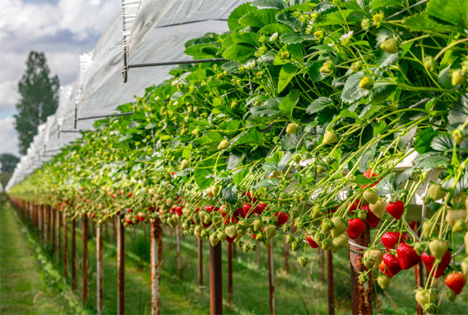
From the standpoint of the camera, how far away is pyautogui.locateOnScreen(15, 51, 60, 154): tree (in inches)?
1309

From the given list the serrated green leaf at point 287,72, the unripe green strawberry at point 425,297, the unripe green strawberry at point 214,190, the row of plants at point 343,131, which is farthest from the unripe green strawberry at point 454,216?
the unripe green strawberry at point 214,190

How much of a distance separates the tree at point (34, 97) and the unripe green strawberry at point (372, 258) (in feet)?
116

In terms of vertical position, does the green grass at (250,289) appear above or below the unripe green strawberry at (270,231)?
below

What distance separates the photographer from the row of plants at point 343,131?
0.68 metres

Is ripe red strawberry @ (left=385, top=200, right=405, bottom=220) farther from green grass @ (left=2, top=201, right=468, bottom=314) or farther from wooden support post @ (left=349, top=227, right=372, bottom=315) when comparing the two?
green grass @ (left=2, top=201, right=468, bottom=314)

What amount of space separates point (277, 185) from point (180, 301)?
599 cm

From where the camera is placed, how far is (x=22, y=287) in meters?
8.36

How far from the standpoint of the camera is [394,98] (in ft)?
2.86

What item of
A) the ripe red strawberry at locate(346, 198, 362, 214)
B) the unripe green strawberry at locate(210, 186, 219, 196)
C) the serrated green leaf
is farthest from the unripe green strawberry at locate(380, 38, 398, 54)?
the unripe green strawberry at locate(210, 186, 219, 196)

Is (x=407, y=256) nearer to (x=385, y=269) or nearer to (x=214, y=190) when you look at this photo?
(x=385, y=269)

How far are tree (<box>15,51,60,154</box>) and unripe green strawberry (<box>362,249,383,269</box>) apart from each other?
116 ft

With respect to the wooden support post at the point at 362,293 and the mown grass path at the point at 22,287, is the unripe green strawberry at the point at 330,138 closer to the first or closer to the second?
the wooden support post at the point at 362,293

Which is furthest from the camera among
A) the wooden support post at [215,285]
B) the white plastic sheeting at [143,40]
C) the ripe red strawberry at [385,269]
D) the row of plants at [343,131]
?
the wooden support post at [215,285]

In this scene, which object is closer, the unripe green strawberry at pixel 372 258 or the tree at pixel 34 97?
the unripe green strawberry at pixel 372 258
